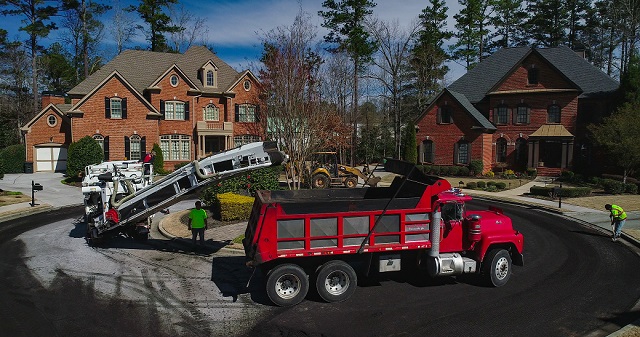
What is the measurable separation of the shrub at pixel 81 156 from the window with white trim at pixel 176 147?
7.45 m

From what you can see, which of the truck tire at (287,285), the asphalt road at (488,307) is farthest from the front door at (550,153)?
the truck tire at (287,285)

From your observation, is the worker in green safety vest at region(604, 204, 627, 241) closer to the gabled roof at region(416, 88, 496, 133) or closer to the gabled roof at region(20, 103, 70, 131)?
the gabled roof at region(416, 88, 496, 133)

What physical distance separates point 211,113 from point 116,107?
30.4 feet

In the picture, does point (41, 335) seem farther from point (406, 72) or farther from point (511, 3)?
point (511, 3)

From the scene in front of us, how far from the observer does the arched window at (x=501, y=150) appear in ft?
141

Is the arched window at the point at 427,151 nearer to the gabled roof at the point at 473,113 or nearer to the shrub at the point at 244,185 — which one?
the gabled roof at the point at 473,113

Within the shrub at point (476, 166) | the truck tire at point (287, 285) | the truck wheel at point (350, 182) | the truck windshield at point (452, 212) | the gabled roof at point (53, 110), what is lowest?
the truck tire at point (287, 285)

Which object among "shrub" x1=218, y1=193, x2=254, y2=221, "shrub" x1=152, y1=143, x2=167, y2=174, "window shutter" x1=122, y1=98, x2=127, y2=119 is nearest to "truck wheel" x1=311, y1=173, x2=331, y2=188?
"shrub" x1=218, y1=193, x2=254, y2=221

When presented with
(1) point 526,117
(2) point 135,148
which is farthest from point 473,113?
(2) point 135,148

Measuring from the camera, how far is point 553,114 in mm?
41219

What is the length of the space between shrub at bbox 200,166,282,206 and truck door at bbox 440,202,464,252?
1215 cm

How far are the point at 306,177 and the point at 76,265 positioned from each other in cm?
1629

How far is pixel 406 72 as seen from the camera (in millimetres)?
65625

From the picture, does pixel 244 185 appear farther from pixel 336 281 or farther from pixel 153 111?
pixel 153 111
